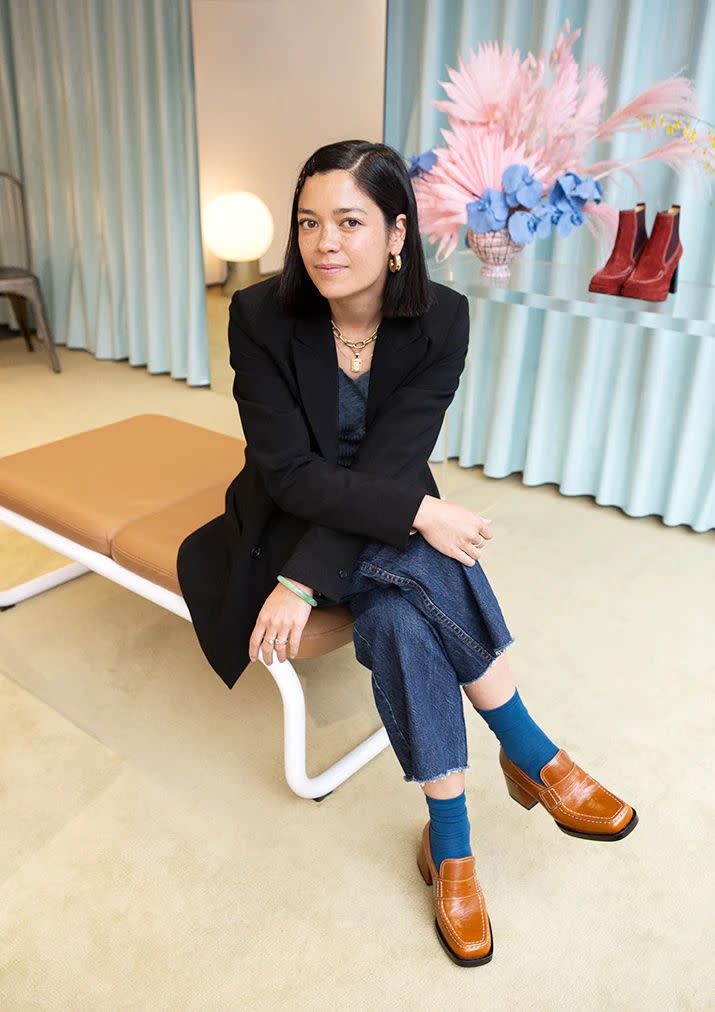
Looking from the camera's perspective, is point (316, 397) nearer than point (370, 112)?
Yes

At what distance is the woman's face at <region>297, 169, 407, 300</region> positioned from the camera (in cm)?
136

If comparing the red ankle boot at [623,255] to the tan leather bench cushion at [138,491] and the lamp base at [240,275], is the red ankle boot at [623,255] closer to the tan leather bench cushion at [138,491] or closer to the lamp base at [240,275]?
the tan leather bench cushion at [138,491]

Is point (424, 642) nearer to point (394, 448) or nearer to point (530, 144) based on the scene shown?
point (394, 448)

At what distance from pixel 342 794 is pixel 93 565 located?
683mm

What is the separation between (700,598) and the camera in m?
2.33

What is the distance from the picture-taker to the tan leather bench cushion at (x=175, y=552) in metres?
1.51

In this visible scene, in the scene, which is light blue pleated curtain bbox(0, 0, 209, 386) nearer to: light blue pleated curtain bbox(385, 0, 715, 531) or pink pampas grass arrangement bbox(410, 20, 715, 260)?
light blue pleated curtain bbox(385, 0, 715, 531)

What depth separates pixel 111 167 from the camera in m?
3.92

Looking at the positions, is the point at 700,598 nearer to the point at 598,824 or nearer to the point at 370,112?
the point at 598,824

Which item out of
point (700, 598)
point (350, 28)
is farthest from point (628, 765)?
point (350, 28)

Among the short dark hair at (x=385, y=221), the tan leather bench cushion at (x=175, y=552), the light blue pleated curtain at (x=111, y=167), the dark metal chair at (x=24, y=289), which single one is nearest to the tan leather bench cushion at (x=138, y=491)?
the tan leather bench cushion at (x=175, y=552)

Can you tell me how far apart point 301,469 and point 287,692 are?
0.39 metres

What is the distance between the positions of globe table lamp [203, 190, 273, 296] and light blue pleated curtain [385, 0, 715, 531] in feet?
2.10

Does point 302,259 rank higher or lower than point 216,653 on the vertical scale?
higher
